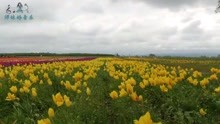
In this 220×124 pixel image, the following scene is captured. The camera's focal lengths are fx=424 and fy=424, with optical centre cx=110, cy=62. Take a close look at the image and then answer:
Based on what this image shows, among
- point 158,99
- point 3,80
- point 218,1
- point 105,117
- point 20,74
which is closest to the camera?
point 105,117

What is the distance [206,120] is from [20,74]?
21.3ft

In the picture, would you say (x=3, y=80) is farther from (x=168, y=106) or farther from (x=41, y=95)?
(x=168, y=106)

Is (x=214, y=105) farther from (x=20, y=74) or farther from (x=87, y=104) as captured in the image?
(x=20, y=74)

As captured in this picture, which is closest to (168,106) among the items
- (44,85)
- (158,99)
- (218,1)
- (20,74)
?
(158,99)

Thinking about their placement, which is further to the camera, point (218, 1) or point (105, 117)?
point (218, 1)

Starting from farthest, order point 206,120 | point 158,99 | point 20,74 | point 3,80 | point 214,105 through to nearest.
→ point 20,74 < point 3,80 < point 158,99 < point 214,105 < point 206,120

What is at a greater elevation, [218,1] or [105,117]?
[218,1]

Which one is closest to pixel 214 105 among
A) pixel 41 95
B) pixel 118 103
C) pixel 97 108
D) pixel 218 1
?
pixel 118 103

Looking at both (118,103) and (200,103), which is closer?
(118,103)

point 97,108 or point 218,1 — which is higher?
point 218,1

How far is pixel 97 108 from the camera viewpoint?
6.88 m

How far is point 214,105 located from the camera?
8438 mm

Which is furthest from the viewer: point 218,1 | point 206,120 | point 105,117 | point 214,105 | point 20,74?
point 218,1

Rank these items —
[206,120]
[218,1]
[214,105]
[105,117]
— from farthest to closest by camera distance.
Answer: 1. [218,1]
2. [214,105]
3. [206,120]
4. [105,117]
